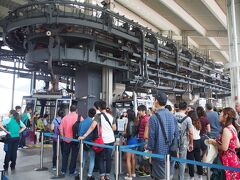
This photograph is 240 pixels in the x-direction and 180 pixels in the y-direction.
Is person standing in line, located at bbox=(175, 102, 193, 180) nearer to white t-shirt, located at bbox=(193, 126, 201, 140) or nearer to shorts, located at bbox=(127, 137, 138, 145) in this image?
white t-shirt, located at bbox=(193, 126, 201, 140)

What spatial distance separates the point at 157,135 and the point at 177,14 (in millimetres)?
13055

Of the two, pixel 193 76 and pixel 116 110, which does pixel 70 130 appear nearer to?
pixel 116 110

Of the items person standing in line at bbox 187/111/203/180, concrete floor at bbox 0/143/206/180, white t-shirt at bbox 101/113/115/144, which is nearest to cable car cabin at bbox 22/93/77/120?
concrete floor at bbox 0/143/206/180

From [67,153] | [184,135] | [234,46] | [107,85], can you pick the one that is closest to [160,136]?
[184,135]

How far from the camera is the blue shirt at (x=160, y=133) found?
10.4 feet

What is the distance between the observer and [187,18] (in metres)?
16.0

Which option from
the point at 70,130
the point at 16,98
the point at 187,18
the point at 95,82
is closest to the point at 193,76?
the point at 187,18

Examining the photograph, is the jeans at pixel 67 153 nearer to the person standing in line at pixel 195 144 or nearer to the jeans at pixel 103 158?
the jeans at pixel 103 158

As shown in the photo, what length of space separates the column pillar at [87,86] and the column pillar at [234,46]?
19.1 feet

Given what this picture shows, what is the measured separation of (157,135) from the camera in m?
3.17

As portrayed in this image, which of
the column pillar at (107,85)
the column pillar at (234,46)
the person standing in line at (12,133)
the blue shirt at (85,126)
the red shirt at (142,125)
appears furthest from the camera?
the column pillar at (234,46)

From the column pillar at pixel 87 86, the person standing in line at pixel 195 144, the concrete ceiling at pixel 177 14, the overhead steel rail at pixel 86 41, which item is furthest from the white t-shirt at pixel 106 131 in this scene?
the concrete ceiling at pixel 177 14

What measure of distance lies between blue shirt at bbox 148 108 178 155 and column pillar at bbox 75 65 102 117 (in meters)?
6.82

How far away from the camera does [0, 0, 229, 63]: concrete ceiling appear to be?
44.4 feet
